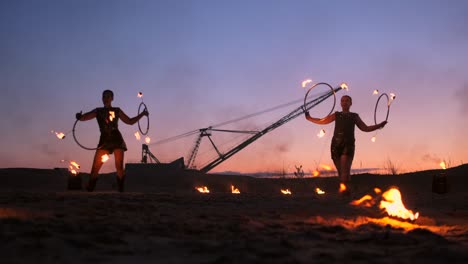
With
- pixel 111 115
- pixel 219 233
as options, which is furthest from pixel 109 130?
pixel 219 233

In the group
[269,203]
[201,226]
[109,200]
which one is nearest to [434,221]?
[269,203]

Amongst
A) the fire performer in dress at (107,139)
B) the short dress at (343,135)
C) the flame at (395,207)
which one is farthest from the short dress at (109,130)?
the flame at (395,207)

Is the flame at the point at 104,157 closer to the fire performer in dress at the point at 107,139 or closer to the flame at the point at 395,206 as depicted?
the fire performer in dress at the point at 107,139

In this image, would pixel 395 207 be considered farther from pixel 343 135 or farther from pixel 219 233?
pixel 343 135

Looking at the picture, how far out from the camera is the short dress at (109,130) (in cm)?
1114

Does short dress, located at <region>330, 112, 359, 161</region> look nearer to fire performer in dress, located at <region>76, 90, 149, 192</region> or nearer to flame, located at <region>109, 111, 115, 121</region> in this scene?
fire performer in dress, located at <region>76, 90, 149, 192</region>

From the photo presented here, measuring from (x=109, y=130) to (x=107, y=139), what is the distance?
0.71 ft

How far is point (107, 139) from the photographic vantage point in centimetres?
1116

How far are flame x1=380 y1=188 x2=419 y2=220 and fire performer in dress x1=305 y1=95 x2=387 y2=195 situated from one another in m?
2.73

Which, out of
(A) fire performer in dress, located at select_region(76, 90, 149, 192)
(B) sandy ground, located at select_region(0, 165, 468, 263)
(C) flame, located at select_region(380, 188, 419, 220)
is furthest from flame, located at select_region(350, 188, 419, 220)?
(A) fire performer in dress, located at select_region(76, 90, 149, 192)

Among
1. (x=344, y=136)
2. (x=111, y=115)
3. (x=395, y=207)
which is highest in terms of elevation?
(x=111, y=115)

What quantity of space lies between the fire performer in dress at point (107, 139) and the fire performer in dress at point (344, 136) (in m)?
4.44

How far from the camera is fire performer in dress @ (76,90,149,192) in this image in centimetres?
1116

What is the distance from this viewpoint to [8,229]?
4.95m
